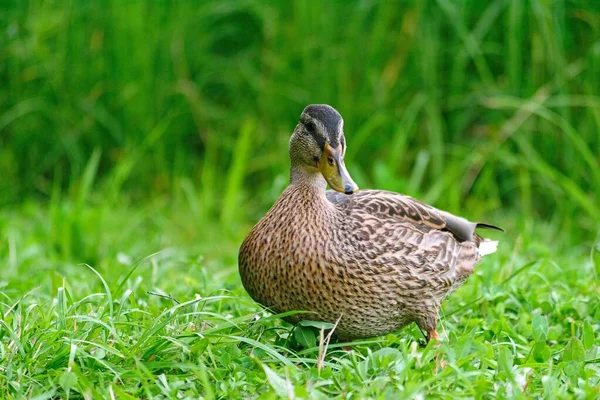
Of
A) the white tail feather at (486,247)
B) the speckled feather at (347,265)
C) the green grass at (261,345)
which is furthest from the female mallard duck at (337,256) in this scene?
the white tail feather at (486,247)

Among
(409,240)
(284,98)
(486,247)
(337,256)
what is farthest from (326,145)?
(284,98)

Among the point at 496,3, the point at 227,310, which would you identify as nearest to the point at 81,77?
the point at 496,3

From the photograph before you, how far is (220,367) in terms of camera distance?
325 cm

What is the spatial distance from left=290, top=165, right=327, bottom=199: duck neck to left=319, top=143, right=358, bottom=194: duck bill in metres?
0.15

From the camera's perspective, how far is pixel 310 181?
373 cm

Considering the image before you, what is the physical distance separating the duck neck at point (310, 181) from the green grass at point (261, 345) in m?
0.52

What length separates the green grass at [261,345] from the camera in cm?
303

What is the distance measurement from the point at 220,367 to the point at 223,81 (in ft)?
14.0

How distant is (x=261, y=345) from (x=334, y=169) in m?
0.71

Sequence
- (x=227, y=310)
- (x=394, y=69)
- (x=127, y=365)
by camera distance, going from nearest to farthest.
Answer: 1. (x=127, y=365)
2. (x=227, y=310)
3. (x=394, y=69)

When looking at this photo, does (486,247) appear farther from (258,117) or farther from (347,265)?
(258,117)

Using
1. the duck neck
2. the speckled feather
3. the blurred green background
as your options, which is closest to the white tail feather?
the speckled feather

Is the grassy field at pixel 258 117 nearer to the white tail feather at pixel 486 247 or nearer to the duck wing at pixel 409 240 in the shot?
the white tail feather at pixel 486 247

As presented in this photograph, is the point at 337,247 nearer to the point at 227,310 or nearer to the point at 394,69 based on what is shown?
the point at 227,310
